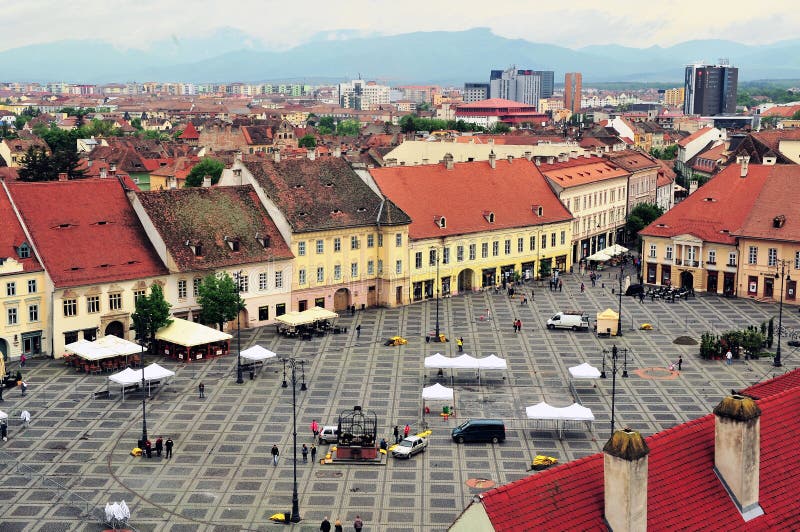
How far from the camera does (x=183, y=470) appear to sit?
184 feet

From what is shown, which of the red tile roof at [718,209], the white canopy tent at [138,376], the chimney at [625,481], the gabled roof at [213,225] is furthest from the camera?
the red tile roof at [718,209]

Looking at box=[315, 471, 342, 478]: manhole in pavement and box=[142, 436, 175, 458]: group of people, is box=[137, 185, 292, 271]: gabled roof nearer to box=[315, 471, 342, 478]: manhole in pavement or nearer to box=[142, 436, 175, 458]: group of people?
box=[142, 436, 175, 458]: group of people

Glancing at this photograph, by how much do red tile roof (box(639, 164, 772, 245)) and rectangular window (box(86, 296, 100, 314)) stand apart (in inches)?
2156

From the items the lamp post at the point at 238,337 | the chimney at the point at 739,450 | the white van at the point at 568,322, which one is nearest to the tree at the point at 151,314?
the lamp post at the point at 238,337

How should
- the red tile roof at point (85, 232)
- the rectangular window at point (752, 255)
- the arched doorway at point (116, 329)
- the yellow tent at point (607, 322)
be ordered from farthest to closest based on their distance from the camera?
the rectangular window at point (752, 255), the yellow tent at point (607, 322), the arched doorway at point (116, 329), the red tile roof at point (85, 232)

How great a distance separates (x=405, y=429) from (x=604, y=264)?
64.1m

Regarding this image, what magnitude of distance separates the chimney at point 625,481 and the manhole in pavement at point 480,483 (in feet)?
Result: 85.5

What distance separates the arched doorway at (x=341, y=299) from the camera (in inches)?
3765

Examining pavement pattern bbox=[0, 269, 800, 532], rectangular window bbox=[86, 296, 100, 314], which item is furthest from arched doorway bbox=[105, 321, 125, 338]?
pavement pattern bbox=[0, 269, 800, 532]

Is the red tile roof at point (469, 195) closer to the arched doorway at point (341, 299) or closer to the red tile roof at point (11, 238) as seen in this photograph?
the arched doorway at point (341, 299)

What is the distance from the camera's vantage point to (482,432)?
60.0m

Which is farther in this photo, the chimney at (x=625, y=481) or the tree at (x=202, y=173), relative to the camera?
the tree at (x=202, y=173)

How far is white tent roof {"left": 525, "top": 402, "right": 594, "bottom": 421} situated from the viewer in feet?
200

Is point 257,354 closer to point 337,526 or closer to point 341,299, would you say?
point 341,299
